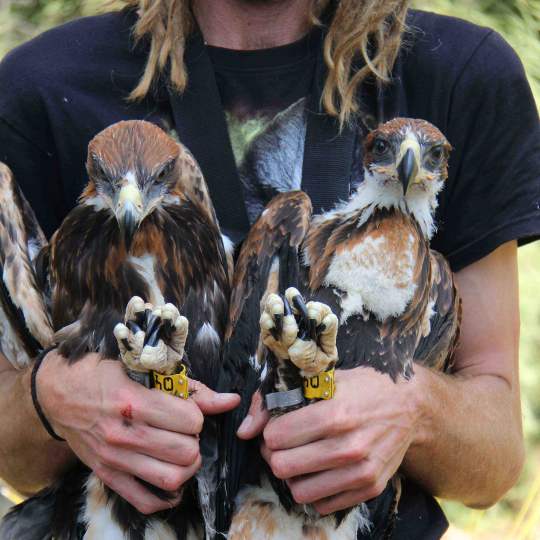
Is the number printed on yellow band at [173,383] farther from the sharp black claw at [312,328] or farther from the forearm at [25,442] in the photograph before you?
the forearm at [25,442]

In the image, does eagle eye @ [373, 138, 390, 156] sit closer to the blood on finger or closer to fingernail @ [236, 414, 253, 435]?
fingernail @ [236, 414, 253, 435]

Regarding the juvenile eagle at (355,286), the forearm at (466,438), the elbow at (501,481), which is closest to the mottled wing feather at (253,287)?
the juvenile eagle at (355,286)

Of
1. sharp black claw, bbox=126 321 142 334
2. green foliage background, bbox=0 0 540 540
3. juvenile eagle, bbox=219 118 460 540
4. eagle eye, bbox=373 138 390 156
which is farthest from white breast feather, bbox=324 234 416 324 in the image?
green foliage background, bbox=0 0 540 540

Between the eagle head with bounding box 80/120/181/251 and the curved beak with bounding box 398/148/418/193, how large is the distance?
0.68 metres

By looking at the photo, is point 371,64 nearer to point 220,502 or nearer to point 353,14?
point 353,14

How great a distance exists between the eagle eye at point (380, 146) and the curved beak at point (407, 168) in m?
0.08

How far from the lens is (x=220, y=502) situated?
3.29 metres

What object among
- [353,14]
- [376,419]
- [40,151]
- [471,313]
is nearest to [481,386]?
[471,313]

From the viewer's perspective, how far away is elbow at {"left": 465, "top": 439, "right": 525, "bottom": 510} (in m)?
3.59

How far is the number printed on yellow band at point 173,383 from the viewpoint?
301 cm

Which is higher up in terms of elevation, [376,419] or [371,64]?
[371,64]

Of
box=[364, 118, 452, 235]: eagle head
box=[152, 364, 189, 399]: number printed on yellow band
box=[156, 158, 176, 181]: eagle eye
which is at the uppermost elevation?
box=[156, 158, 176, 181]: eagle eye

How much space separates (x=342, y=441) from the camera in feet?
9.80

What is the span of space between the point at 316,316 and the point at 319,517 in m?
0.72
